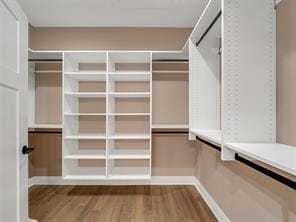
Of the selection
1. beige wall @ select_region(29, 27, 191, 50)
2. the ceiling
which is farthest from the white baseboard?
the ceiling

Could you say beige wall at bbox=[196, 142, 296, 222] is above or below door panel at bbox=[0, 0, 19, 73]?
below

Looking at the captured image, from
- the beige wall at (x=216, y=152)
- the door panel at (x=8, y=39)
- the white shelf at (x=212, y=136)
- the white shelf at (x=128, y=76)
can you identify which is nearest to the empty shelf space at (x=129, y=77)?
the white shelf at (x=128, y=76)

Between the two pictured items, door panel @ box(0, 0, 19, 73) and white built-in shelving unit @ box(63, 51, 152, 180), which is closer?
Result: door panel @ box(0, 0, 19, 73)

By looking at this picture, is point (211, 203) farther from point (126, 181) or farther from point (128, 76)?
point (128, 76)

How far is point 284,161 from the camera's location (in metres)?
1.05

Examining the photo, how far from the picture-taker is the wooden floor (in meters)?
2.54

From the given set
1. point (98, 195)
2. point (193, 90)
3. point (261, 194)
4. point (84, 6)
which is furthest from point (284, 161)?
point (84, 6)

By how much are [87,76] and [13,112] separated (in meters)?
1.77

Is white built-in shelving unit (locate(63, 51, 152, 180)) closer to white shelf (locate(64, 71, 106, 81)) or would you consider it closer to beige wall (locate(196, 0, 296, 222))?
white shelf (locate(64, 71, 106, 81))

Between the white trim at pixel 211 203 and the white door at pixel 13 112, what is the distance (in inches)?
68.4

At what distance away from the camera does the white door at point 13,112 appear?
57.9 inches

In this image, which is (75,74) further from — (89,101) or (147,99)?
(147,99)

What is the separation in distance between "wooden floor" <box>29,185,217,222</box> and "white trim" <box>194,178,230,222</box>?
1.9 inches

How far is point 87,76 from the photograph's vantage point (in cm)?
333
